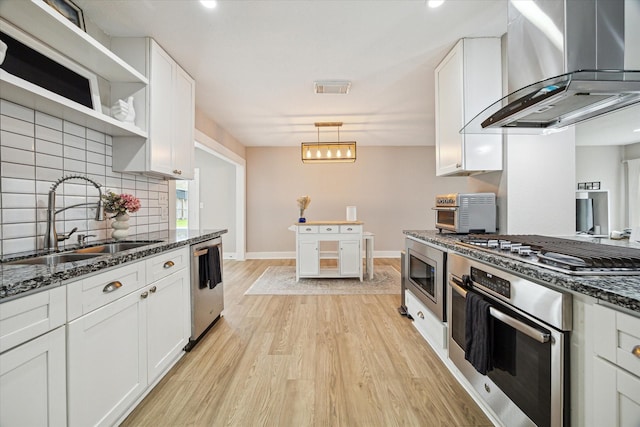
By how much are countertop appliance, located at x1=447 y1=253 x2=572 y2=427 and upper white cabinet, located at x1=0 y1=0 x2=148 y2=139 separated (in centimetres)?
237

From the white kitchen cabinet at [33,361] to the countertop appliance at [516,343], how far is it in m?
A: 1.77

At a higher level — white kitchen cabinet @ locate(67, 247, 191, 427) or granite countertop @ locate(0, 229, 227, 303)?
granite countertop @ locate(0, 229, 227, 303)

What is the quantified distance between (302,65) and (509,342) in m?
2.63

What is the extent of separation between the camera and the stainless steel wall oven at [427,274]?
1.89 metres

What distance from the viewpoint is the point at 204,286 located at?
2334 mm

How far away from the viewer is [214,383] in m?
1.75

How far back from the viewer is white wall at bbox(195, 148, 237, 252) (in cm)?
596

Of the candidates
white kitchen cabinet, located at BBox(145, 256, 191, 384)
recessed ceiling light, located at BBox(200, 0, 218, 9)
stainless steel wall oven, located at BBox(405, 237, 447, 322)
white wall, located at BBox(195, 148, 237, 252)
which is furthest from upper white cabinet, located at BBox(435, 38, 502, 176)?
white wall, located at BBox(195, 148, 237, 252)

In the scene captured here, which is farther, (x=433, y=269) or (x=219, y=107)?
(x=219, y=107)

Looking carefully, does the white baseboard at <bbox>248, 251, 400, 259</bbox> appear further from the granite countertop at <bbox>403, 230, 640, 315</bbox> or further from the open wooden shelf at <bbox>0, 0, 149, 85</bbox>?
the granite countertop at <bbox>403, 230, 640, 315</bbox>

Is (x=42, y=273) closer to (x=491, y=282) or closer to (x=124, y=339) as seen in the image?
(x=124, y=339)

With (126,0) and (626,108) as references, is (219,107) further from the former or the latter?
(626,108)

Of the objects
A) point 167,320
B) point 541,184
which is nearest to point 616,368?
point 541,184

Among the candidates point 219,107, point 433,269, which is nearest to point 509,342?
point 433,269
